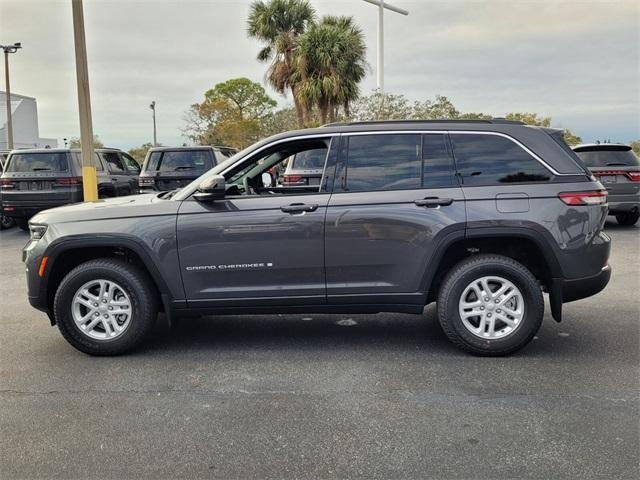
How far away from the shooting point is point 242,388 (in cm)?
396

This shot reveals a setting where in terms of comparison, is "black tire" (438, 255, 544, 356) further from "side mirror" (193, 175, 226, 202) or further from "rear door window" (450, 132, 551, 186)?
"side mirror" (193, 175, 226, 202)

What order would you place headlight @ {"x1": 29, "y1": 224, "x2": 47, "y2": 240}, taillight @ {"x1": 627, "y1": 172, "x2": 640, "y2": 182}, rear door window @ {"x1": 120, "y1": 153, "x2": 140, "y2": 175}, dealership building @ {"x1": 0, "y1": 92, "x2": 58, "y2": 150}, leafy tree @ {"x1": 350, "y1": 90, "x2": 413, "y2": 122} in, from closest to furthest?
headlight @ {"x1": 29, "y1": 224, "x2": 47, "y2": 240}
taillight @ {"x1": 627, "y1": 172, "x2": 640, "y2": 182}
rear door window @ {"x1": 120, "y1": 153, "x2": 140, "y2": 175}
leafy tree @ {"x1": 350, "y1": 90, "x2": 413, "y2": 122}
dealership building @ {"x1": 0, "y1": 92, "x2": 58, "y2": 150}

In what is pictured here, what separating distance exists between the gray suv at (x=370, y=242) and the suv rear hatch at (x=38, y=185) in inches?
299

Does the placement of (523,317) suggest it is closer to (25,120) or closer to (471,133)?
(471,133)

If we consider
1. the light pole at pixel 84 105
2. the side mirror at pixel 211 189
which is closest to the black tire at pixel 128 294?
the side mirror at pixel 211 189

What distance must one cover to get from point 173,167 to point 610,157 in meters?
8.81

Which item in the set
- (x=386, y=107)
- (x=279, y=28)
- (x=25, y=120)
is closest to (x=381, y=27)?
(x=386, y=107)

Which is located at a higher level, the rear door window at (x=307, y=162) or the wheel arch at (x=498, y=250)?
the rear door window at (x=307, y=162)

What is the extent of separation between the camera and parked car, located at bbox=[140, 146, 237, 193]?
12.0 meters

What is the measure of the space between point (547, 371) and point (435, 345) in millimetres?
935

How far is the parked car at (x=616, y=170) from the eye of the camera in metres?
11.0

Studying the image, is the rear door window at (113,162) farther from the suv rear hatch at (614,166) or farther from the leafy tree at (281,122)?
the leafy tree at (281,122)

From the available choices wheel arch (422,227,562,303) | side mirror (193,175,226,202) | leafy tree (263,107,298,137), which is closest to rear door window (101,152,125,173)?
side mirror (193,175,226,202)

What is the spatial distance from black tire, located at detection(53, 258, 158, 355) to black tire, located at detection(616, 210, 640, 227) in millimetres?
10469
